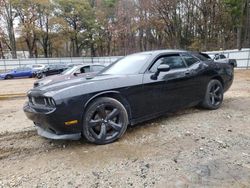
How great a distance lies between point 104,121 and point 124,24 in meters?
36.5

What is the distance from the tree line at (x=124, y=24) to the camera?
28.2 metres

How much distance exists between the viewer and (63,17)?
4000cm

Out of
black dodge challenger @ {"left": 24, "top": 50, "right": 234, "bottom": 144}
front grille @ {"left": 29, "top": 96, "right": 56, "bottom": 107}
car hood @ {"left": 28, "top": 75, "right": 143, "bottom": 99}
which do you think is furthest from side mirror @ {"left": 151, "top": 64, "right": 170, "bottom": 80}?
front grille @ {"left": 29, "top": 96, "right": 56, "bottom": 107}

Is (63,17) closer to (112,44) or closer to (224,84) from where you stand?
(112,44)

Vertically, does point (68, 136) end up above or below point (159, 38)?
below

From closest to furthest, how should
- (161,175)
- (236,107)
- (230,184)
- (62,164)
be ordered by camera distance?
(230,184) < (161,175) < (62,164) < (236,107)

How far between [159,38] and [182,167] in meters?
37.2

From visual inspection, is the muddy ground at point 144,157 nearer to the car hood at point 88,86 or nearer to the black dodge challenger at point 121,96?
the black dodge challenger at point 121,96

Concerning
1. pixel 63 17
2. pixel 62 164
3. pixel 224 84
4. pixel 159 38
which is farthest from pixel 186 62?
pixel 63 17

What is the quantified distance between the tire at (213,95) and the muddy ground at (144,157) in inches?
23.4

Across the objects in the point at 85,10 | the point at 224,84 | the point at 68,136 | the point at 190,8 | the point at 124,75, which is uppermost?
the point at 85,10

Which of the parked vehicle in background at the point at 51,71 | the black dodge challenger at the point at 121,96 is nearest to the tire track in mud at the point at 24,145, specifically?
the black dodge challenger at the point at 121,96

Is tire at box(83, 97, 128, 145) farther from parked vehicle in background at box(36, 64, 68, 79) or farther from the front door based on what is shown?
parked vehicle in background at box(36, 64, 68, 79)

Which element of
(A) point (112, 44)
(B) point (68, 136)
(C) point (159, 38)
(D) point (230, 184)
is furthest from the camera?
(A) point (112, 44)
